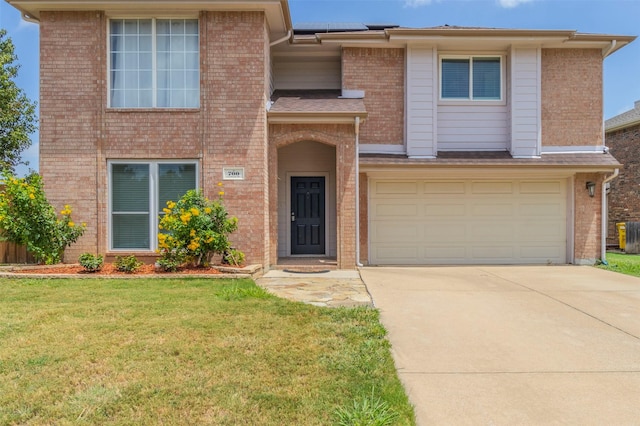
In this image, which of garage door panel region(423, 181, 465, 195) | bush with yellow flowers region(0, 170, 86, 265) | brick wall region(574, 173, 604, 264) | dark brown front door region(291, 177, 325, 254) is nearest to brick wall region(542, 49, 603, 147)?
brick wall region(574, 173, 604, 264)

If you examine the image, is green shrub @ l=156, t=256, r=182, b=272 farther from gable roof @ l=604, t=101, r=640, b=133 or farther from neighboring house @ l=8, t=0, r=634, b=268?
gable roof @ l=604, t=101, r=640, b=133

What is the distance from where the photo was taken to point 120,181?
9281mm

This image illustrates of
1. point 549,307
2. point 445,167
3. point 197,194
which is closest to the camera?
point 549,307

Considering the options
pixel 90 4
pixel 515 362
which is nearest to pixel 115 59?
pixel 90 4

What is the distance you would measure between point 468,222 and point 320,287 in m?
5.71

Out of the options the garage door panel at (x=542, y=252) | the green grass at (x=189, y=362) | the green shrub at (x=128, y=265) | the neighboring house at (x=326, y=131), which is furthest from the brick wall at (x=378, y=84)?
the green grass at (x=189, y=362)

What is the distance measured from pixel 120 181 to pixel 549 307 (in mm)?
8941

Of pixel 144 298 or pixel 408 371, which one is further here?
pixel 144 298

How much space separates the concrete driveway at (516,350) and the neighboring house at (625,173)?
1134cm

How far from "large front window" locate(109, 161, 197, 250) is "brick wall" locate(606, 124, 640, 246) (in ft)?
58.0

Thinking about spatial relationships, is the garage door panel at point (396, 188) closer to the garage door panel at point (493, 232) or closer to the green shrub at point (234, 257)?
the garage door panel at point (493, 232)

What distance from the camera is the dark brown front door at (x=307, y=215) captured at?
11.8 metres

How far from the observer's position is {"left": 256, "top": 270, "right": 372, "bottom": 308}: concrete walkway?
20.4 feet

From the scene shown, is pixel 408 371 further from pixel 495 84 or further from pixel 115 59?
pixel 495 84
